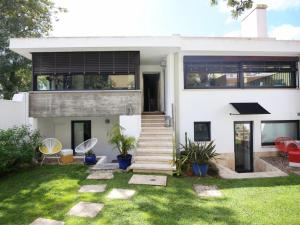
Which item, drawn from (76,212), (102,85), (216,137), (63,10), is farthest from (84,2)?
(76,212)

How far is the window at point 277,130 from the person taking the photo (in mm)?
18375

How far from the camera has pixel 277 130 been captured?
18547 millimetres

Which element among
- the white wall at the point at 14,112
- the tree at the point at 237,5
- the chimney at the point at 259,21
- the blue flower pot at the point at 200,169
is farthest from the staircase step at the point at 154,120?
the chimney at the point at 259,21

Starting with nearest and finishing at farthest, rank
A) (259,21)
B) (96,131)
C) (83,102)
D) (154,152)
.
Result: (154,152) → (83,102) → (259,21) → (96,131)

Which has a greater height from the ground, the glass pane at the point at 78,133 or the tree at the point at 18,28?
the tree at the point at 18,28

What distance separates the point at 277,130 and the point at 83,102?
13.7m

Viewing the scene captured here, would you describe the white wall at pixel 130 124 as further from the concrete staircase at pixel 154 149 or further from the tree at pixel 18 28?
the tree at pixel 18 28

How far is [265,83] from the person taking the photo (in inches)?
721

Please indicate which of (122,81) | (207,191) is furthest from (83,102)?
(207,191)

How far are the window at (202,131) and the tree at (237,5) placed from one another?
808 centimetres

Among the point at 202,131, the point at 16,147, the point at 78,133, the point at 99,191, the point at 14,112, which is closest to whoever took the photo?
the point at 99,191

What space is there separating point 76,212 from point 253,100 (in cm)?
1402

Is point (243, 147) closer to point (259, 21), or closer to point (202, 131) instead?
point (202, 131)

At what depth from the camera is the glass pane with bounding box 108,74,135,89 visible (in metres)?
16.8
